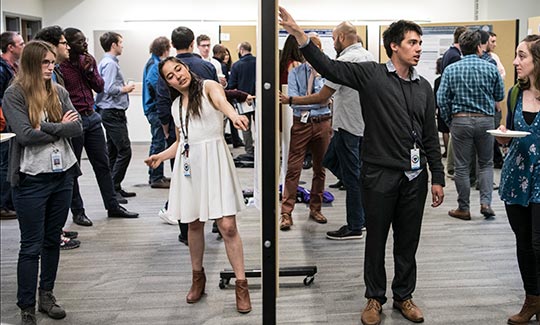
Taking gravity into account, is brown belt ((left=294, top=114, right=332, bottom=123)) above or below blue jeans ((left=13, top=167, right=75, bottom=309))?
above

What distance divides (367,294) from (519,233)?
0.81 m

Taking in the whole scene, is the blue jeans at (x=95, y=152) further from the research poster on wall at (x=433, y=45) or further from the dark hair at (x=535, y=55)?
the research poster on wall at (x=433, y=45)

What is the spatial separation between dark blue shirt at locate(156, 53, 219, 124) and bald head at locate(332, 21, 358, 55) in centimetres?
91

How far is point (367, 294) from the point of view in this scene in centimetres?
305

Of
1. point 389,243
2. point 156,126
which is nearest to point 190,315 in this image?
point 389,243

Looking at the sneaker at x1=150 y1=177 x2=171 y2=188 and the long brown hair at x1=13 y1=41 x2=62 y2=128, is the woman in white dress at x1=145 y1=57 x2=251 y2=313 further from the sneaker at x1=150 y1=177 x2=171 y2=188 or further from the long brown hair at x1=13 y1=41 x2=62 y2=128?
the sneaker at x1=150 y1=177 x2=171 y2=188

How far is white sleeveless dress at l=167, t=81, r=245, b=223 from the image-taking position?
302cm

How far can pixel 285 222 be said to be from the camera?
467 centimetres

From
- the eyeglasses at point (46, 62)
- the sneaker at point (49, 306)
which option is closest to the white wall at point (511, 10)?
the eyeglasses at point (46, 62)

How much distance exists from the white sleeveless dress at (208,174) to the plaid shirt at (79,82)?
1.75 m

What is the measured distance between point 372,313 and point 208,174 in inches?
43.1

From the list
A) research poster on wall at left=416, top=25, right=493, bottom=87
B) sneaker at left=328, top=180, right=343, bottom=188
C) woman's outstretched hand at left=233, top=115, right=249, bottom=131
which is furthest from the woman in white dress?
research poster on wall at left=416, top=25, right=493, bottom=87

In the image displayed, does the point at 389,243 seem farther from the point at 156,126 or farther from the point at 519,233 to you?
the point at 156,126

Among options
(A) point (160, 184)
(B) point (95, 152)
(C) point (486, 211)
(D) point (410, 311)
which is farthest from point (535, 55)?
(A) point (160, 184)
